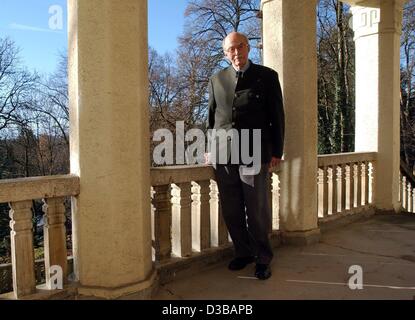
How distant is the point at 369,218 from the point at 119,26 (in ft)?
15.6

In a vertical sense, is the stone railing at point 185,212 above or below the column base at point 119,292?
above

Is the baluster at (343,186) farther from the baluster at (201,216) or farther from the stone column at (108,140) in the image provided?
the stone column at (108,140)

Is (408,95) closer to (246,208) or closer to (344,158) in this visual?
(344,158)

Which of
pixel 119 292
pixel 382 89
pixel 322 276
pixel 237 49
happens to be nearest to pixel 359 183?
pixel 382 89

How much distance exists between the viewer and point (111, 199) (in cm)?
271

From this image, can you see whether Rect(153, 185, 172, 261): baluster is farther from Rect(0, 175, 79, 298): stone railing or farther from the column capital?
the column capital

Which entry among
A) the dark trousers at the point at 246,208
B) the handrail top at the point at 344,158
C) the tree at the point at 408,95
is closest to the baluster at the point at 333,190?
the handrail top at the point at 344,158

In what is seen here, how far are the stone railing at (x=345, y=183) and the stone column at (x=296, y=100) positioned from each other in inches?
28.7

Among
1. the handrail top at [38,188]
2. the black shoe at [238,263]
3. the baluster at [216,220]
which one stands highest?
the handrail top at [38,188]

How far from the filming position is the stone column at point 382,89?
6.03 meters

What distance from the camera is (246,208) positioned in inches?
133

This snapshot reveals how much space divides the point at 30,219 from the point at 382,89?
5.34 m

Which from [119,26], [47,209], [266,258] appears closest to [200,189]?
[266,258]

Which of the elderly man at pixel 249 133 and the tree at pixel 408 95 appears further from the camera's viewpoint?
the tree at pixel 408 95
